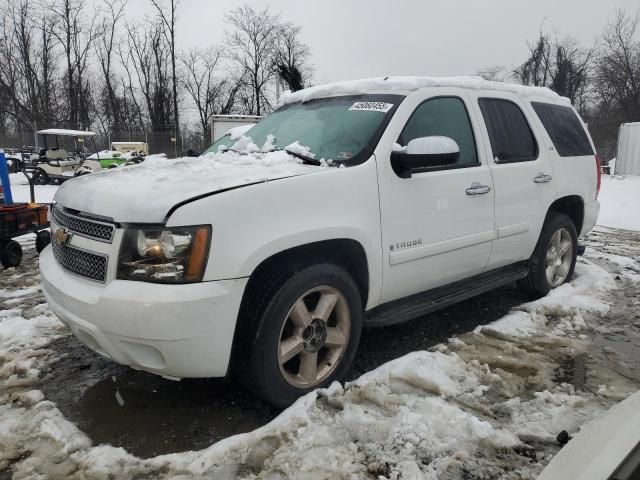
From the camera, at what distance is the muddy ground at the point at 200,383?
261 centimetres

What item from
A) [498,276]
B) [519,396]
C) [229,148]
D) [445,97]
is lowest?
[519,396]

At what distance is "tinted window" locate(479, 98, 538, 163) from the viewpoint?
12.8ft

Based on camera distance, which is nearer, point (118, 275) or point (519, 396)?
point (118, 275)

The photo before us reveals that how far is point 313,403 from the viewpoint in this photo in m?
2.75

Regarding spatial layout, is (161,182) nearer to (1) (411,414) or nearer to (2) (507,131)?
(1) (411,414)

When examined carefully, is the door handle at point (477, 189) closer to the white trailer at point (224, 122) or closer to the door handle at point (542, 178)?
the door handle at point (542, 178)

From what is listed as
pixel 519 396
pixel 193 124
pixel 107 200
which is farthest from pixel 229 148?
pixel 193 124

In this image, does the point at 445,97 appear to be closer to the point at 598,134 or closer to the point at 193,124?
the point at 598,134

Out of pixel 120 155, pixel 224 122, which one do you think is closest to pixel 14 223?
pixel 224 122

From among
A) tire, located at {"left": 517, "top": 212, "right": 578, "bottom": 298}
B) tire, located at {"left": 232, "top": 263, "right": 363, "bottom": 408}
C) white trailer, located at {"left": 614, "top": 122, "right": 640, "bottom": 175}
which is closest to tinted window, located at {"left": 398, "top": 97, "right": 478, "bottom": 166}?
tire, located at {"left": 232, "top": 263, "right": 363, "bottom": 408}

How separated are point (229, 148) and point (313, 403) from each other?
2.09 meters

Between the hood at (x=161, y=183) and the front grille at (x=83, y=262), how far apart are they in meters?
0.22

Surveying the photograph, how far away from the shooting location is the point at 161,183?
262 cm

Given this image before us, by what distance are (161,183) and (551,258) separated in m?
3.73
